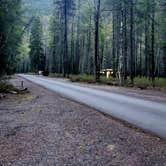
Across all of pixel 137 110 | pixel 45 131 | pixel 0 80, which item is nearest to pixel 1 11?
pixel 0 80

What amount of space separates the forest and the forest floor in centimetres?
1365

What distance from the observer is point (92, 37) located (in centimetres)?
6606

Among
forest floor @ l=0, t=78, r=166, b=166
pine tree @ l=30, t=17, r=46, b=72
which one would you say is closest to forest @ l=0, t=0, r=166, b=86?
pine tree @ l=30, t=17, r=46, b=72

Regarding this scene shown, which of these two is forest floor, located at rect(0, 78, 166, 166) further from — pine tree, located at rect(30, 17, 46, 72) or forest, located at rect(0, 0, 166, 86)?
pine tree, located at rect(30, 17, 46, 72)

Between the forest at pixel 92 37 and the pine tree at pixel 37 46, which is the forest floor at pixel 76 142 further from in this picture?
the pine tree at pixel 37 46

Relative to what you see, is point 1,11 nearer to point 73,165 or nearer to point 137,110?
point 137,110

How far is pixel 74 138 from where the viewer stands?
24.8 ft

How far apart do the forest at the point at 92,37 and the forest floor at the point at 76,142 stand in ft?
44.8

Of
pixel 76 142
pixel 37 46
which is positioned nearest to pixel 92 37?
pixel 37 46

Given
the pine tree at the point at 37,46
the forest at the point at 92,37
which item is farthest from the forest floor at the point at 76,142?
the pine tree at the point at 37,46

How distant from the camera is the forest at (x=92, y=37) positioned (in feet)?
95.7

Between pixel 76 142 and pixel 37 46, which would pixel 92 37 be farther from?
pixel 76 142

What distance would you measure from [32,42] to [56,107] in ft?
245

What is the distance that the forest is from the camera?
1148 inches
